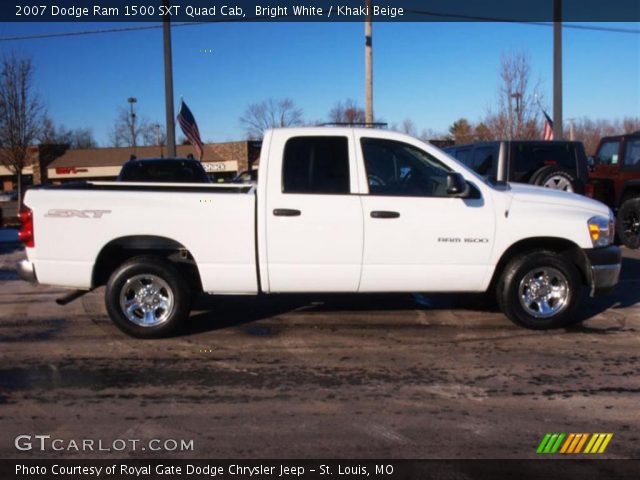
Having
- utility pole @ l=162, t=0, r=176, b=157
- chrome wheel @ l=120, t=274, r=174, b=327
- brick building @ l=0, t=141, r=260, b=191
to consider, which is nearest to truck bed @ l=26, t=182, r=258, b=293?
chrome wheel @ l=120, t=274, r=174, b=327

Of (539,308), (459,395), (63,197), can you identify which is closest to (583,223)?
(539,308)

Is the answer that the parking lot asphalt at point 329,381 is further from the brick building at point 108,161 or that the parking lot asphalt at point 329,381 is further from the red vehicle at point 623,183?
the brick building at point 108,161

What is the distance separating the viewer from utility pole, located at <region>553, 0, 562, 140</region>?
16.8 metres

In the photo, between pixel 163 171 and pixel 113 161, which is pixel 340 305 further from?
pixel 113 161

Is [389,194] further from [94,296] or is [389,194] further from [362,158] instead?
[94,296]

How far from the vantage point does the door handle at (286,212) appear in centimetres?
606

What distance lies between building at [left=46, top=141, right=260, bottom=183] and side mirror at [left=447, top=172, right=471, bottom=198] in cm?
4420

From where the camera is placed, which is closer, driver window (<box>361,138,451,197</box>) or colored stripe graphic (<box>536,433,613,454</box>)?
colored stripe graphic (<box>536,433,613,454</box>)

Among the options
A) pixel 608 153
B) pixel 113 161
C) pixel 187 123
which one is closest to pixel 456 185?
pixel 608 153

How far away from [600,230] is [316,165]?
294 centimetres

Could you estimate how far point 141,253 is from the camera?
6.41 meters

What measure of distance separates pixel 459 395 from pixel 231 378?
1834 millimetres

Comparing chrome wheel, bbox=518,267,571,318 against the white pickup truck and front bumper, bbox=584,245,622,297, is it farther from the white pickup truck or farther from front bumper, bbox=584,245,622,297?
front bumper, bbox=584,245,622,297

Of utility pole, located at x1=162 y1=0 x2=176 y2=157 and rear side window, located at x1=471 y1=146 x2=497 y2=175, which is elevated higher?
utility pole, located at x1=162 y1=0 x2=176 y2=157
